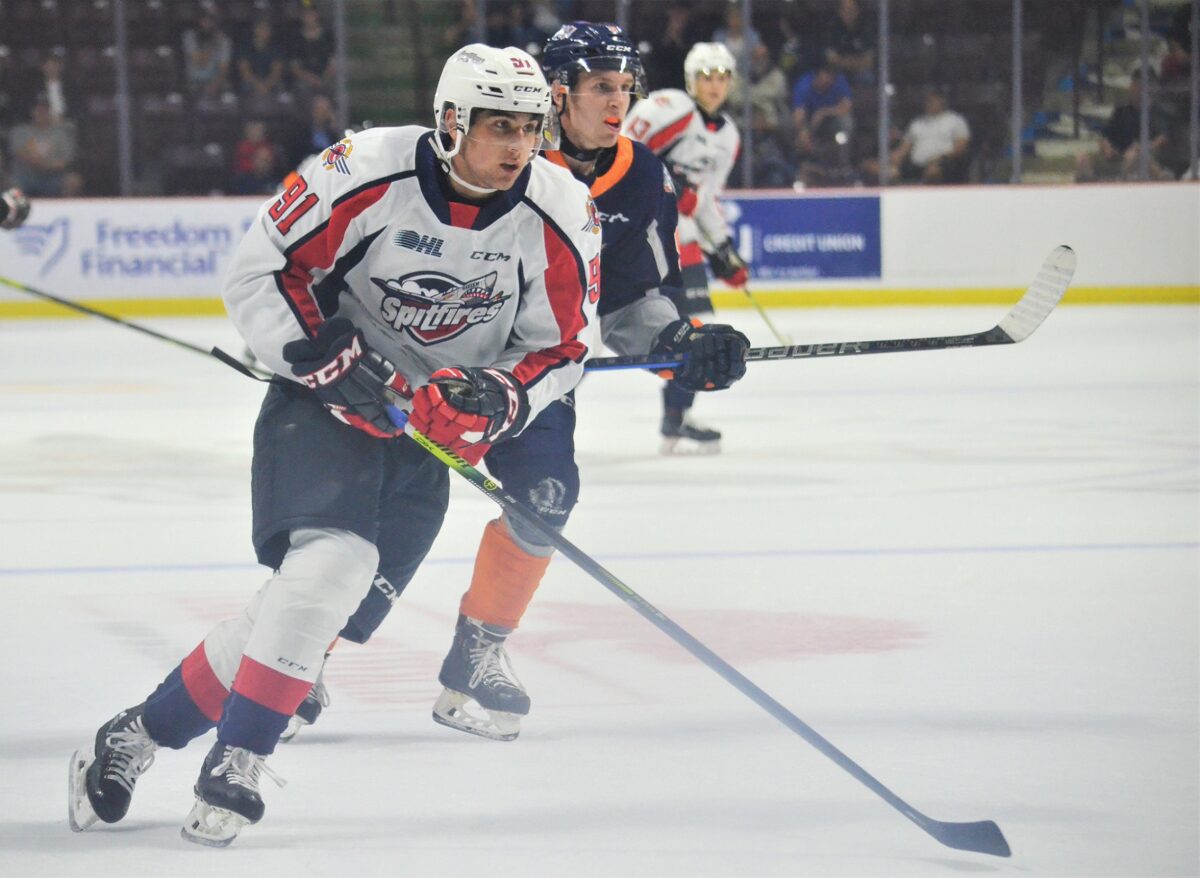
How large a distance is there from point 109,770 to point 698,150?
15.1 feet

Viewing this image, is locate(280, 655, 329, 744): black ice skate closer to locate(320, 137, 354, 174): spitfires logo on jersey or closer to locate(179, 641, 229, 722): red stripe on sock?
locate(179, 641, 229, 722): red stripe on sock

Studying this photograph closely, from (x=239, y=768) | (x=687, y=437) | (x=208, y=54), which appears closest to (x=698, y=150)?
(x=687, y=437)

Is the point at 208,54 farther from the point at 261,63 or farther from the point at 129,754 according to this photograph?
the point at 129,754

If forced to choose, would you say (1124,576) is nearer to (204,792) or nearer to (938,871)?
(938,871)

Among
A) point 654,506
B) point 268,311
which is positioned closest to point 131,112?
point 654,506

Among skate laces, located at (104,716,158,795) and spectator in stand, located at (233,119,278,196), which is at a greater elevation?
spectator in stand, located at (233,119,278,196)

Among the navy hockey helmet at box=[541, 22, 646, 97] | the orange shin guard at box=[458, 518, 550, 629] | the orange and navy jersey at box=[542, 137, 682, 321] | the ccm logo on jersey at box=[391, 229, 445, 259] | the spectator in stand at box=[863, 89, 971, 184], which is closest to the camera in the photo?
the ccm logo on jersey at box=[391, 229, 445, 259]

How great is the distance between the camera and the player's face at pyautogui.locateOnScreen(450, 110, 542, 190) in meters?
2.48

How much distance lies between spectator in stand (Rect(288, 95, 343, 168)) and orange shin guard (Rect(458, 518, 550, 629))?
8.85 metres

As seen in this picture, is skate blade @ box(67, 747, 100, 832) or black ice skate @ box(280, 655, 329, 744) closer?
skate blade @ box(67, 747, 100, 832)

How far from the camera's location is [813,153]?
1165 cm

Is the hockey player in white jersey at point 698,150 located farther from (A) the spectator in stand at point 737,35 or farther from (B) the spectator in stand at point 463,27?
(B) the spectator in stand at point 463,27

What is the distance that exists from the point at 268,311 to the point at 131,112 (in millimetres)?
9668

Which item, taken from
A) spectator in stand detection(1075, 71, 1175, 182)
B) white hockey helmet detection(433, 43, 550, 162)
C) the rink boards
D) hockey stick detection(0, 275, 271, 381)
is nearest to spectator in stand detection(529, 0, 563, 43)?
the rink boards
